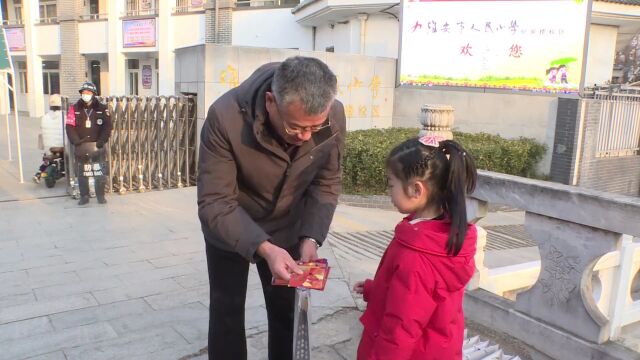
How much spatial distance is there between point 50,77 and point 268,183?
83.5 ft

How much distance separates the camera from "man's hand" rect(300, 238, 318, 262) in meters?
2.25

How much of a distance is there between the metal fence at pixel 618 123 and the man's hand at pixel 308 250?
7.66 m

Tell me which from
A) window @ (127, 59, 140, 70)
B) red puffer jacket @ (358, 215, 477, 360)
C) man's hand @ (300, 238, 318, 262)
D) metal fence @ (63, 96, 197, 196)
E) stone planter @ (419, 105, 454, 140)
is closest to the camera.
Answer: red puffer jacket @ (358, 215, 477, 360)

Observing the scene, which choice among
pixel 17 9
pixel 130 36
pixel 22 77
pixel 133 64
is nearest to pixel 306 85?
Answer: pixel 130 36

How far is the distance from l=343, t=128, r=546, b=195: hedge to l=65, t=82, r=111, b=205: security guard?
323 cm

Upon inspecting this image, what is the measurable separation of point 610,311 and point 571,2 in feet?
18.5

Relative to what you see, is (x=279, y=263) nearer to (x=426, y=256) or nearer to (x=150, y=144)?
(x=426, y=256)

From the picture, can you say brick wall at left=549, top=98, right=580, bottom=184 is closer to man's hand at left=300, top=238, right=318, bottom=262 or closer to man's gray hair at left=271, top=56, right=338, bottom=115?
man's hand at left=300, top=238, right=318, bottom=262

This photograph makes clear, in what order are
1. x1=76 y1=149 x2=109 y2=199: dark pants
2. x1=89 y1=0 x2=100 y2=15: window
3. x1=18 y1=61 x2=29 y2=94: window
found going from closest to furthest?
x1=76 y1=149 x2=109 y2=199: dark pants → x1=89 y1=0 x2=100 y2=15: window → x1=18 y1=61 x2=29 y2=94: window

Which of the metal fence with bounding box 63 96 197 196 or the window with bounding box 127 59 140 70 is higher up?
the window with bounding box 127 59 140 70

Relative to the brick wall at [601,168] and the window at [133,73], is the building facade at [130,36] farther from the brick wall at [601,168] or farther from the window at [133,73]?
the brick wall at [601,168]

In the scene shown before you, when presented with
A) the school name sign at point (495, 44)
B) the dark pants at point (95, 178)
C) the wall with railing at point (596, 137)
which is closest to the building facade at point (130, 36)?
the school name sign at point (495, 44)

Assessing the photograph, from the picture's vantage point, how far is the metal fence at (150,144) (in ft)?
23.9

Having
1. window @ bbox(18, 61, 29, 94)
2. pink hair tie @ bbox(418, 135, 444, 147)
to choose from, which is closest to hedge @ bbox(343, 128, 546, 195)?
pink hair tie @ bbox(418, 135, 444, 147)
